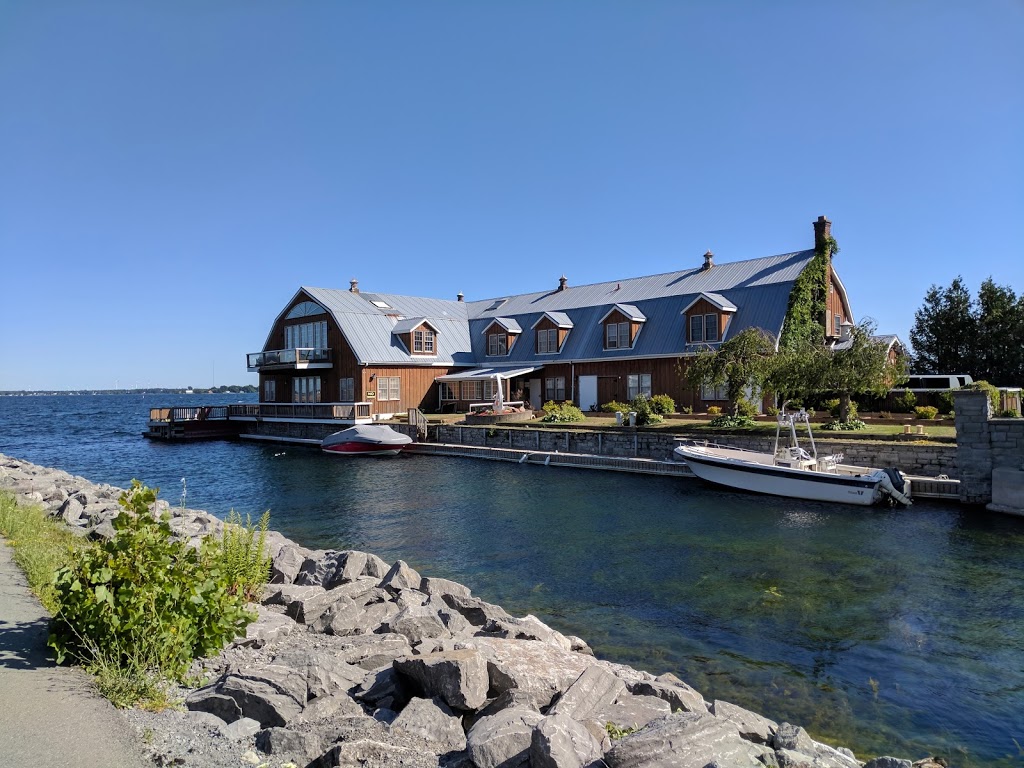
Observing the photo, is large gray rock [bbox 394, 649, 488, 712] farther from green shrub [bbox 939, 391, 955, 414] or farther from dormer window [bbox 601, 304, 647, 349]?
dormer window [bbox 601, 304, 647, 349]

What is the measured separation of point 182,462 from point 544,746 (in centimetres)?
3191

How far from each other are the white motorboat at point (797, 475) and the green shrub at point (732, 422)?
11.6ft

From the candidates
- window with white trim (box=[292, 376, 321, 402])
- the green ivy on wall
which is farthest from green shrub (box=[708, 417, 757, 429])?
window with white trim (box=[292, 376, 321, 402])

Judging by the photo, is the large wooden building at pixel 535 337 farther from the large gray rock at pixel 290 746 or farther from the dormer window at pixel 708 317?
the large gray rock at pixel 290 746

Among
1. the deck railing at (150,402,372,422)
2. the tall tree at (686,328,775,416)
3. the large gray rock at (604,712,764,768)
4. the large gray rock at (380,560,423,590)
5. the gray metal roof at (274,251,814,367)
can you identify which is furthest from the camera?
the deck railing at (150,402,372,422)

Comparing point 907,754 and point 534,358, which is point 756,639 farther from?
point 534,358

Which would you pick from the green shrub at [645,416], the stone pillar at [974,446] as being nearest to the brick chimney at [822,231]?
the green shrub at [645,416]

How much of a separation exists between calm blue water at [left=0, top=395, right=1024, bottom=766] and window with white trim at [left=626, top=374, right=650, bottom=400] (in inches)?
442

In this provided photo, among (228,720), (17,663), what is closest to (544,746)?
(228,720)

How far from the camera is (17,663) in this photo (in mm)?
5164

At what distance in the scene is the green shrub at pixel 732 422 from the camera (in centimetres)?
2576

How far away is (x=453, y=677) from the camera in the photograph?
546cm

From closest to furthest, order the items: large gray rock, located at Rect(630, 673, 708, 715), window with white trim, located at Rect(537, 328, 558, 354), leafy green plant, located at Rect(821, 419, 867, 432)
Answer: large gray rock, located at Rect(630, 673, 708, 715)
leafy green plant, located at Rect(821, 419, 867, 432)
window with white trim, located at Rect(537, 328, 558, 354)

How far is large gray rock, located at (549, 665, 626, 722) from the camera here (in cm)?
537
